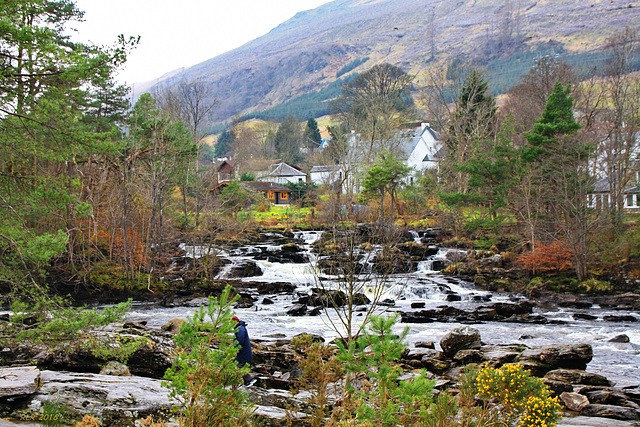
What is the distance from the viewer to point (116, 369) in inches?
360

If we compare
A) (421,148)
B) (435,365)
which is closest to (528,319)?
(435,365)

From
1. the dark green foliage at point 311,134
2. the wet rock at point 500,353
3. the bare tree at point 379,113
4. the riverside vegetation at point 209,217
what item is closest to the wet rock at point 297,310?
the riverside vegetation at point 209,217

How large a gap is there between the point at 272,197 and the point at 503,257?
39917 millimetres

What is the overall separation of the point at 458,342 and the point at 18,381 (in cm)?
1046

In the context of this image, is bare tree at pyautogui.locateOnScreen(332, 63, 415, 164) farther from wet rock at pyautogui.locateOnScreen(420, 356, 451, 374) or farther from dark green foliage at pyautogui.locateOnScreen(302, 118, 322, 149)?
wet rock at pyautogui.locateOnScreen(420, 356, 451, 374)

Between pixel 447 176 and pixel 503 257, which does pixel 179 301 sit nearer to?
pixel 503 257

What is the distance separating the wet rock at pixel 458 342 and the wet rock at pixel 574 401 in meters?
3.66

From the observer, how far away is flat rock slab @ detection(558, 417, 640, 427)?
7941 mm

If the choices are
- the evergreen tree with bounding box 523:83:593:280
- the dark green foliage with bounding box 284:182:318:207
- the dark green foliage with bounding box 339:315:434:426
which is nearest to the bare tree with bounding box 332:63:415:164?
the dark green foliage with bounding box 284:182:318:207

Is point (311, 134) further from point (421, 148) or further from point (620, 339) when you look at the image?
point (620, 339)

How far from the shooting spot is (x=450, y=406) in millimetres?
5676

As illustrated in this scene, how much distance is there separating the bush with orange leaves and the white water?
265 cm

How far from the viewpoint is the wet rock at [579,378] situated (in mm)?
10558

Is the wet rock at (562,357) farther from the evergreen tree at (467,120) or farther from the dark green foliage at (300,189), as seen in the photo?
the dark green foliage at (300,189)
